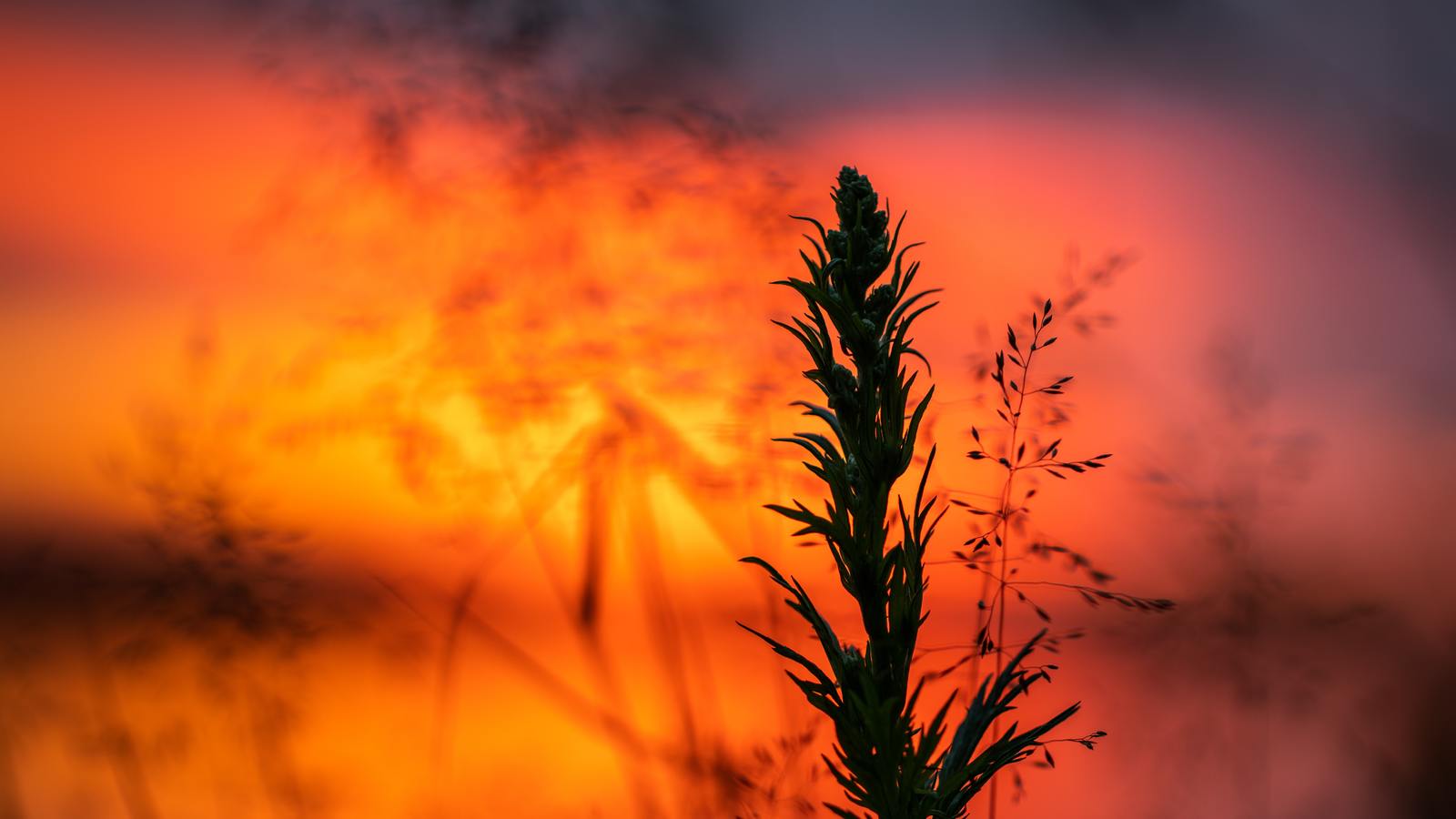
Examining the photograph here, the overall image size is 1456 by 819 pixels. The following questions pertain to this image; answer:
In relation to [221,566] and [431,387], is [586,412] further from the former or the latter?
[221,566]

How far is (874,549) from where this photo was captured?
0.95 metres

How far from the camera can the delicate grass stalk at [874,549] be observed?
94 cm

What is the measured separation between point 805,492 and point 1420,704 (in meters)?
1.31

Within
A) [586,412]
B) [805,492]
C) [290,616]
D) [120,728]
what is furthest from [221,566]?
[805,492]

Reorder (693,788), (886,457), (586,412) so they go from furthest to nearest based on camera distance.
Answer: (586,412)
(693,788)
(886,457)

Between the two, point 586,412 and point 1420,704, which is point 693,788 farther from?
point 1420,704

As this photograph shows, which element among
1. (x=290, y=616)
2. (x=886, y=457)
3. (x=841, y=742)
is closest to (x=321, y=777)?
(x=290, y=616)

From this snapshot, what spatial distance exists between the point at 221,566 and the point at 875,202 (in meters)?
1.39

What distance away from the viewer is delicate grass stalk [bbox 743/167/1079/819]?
94cm

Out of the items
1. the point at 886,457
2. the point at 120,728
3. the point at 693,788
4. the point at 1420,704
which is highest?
the point at 1420,704

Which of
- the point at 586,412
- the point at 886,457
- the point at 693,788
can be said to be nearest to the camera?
the point at 886,457

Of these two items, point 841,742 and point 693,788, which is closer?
point 841,742

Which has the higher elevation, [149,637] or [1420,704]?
[1420,704]

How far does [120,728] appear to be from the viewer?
180 cm
